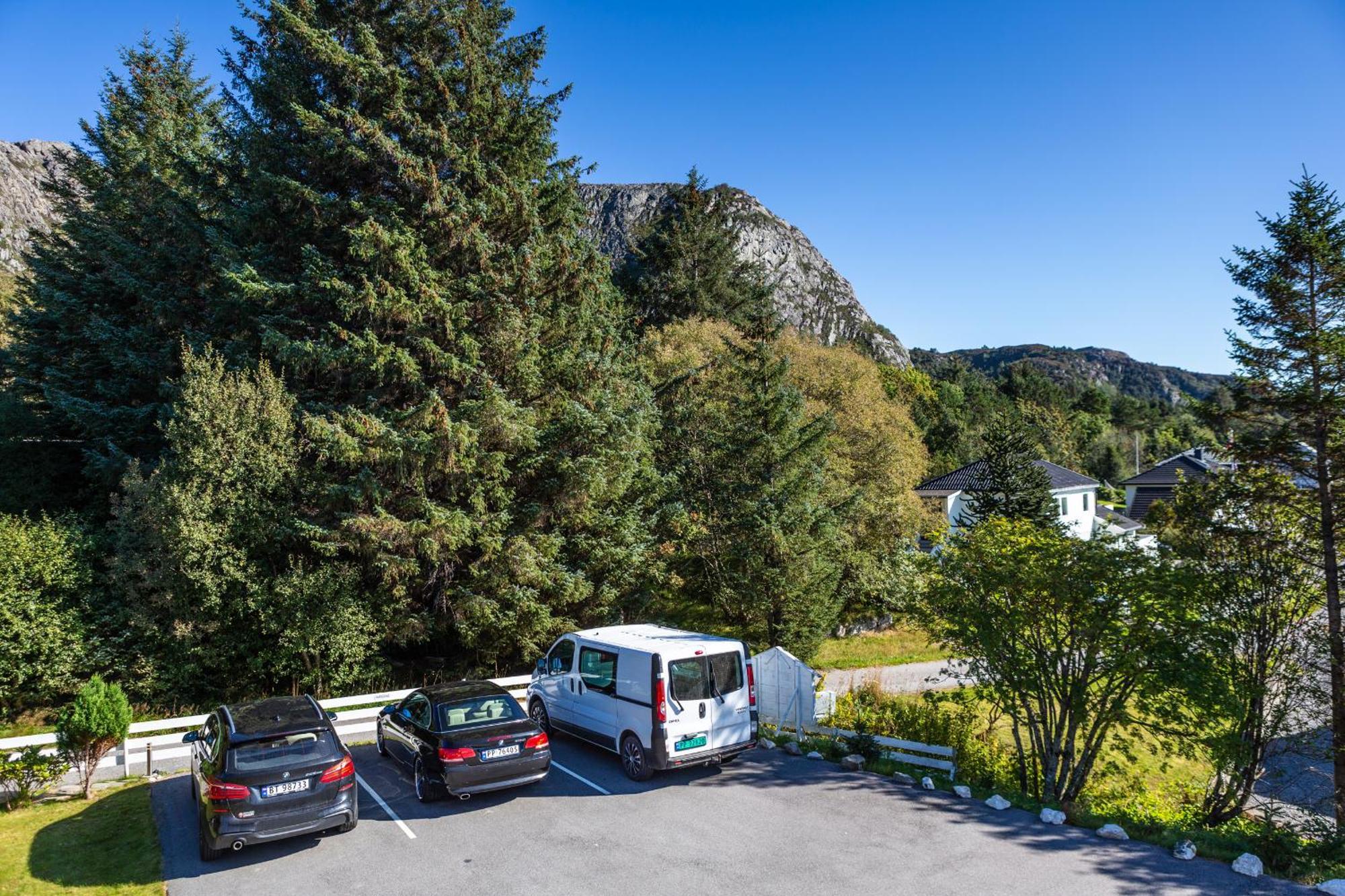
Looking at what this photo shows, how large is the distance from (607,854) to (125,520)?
1269 cm

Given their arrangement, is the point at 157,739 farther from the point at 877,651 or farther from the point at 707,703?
the point at 877,651

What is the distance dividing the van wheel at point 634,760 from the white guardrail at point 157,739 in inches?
72.5

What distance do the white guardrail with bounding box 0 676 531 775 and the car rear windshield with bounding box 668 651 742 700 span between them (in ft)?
7.93

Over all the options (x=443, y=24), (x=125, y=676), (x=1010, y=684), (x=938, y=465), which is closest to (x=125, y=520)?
(x=125, y=676)

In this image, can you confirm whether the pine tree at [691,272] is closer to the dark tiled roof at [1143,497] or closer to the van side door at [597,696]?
the van side door at [597,696]

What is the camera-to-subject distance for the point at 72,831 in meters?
8.34

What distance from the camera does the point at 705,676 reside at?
10008 mm

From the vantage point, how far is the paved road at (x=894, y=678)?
19109mm

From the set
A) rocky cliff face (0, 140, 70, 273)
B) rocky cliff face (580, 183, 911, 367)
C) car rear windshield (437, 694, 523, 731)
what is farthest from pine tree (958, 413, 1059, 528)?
rocky cliff face (0, 140, 70, 273)

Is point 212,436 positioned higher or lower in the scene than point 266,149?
lower

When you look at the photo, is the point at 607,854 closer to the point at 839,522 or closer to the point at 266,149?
the point at 839,522

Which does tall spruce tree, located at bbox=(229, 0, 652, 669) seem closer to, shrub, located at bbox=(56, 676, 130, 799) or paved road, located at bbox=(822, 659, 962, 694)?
shrub, located at bbox=(56, 676, 130, 799)

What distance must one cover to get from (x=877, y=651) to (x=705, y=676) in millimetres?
17352

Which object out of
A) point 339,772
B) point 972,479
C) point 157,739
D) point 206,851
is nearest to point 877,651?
point 972,479
